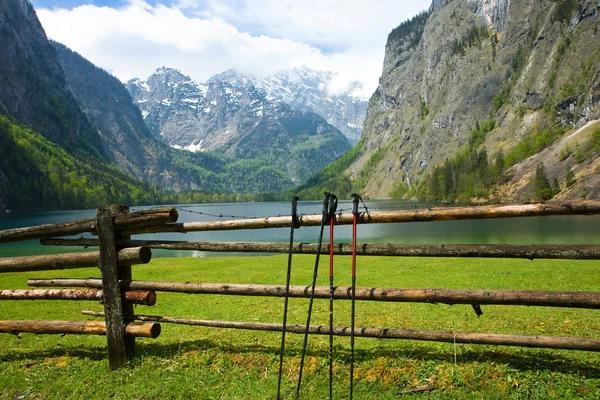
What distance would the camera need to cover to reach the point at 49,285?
29.8ft

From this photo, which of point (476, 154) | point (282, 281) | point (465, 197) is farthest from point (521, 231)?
point (476, 154)

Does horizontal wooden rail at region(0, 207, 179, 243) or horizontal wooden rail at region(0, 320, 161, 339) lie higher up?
horizontal wooden rail at region(0, 207, 179, 243)

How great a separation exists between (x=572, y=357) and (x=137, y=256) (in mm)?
8101

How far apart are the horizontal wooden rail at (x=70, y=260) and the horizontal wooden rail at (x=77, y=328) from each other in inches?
47.9

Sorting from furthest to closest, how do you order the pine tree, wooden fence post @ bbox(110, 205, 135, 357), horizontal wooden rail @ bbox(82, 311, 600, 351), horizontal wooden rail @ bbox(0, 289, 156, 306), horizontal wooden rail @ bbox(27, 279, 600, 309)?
the pine tree < wooden fence post @ bbox(110, 205, 135, 357) < horizontal wooden rail @ bbox(0, 289, 156, 306) < horizontal wooden rail @ bbox(82, 311, 600, 351) < horizontal wooden rail @ bbox(27, 279, 600, 309)

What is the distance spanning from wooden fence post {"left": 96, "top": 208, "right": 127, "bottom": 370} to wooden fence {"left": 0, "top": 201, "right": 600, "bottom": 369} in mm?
19

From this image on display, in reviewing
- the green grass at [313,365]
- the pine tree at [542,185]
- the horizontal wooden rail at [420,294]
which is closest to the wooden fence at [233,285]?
the horizontal wooden rail at [420,294]

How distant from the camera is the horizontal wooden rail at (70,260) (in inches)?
298

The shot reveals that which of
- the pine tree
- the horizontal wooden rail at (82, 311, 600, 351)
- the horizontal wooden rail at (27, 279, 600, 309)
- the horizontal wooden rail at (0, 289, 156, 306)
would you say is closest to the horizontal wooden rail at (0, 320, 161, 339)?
the horizontal wooden rail at (0, 289, 156, 306)

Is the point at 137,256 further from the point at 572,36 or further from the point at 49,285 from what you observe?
the point at 572,36

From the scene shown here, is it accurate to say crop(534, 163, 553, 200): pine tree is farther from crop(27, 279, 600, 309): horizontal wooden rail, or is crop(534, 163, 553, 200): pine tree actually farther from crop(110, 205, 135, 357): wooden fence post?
crop(110, 205, 135, 357): wooden fence post

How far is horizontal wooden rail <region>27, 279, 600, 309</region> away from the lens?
5.80 m

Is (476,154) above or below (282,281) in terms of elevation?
above

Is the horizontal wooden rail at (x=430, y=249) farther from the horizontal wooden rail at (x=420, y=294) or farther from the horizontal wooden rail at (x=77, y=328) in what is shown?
the horizontal wooden rail at (x=77, y=328)
